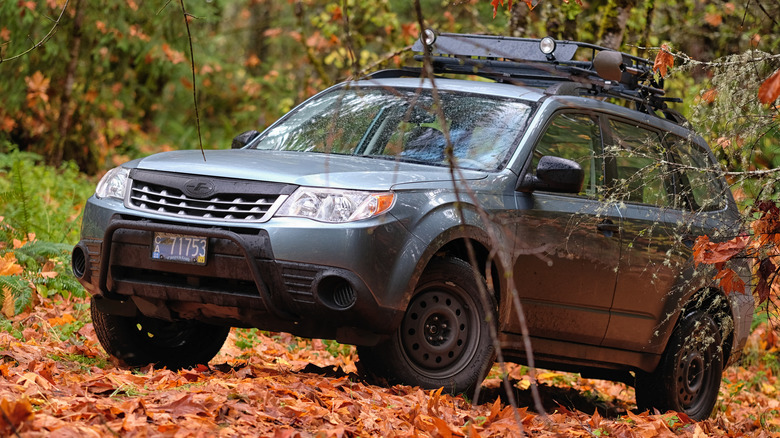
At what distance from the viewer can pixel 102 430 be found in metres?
3.56

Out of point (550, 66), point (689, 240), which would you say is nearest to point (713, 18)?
point (689, 240)

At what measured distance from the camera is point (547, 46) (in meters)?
6.24

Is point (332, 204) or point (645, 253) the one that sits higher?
point (332, 204)

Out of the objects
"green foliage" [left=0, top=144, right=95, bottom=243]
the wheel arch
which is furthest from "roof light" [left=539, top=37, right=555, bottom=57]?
"green foliage" [left=0, top=144, right=95, bottom=243]

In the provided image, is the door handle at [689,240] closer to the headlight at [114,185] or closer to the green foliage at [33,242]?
the headlight at [114,185]

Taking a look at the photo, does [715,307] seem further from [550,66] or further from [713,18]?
[713,18]

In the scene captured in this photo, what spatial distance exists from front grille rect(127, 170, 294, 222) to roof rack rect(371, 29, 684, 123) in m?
1.83

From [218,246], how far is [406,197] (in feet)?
3.05

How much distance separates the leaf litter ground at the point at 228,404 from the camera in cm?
377

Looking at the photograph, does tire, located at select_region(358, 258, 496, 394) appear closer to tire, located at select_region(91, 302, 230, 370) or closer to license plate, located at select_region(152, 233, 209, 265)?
license plate, located at select_region(152, 233, 209, 265)

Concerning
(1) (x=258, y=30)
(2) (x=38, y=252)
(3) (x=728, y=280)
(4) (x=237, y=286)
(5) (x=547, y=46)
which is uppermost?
(1) (x=258, y=30)

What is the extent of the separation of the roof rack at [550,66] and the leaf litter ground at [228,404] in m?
2.10

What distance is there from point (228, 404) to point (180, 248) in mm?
943

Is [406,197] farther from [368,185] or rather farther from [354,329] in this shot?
[354,329]
